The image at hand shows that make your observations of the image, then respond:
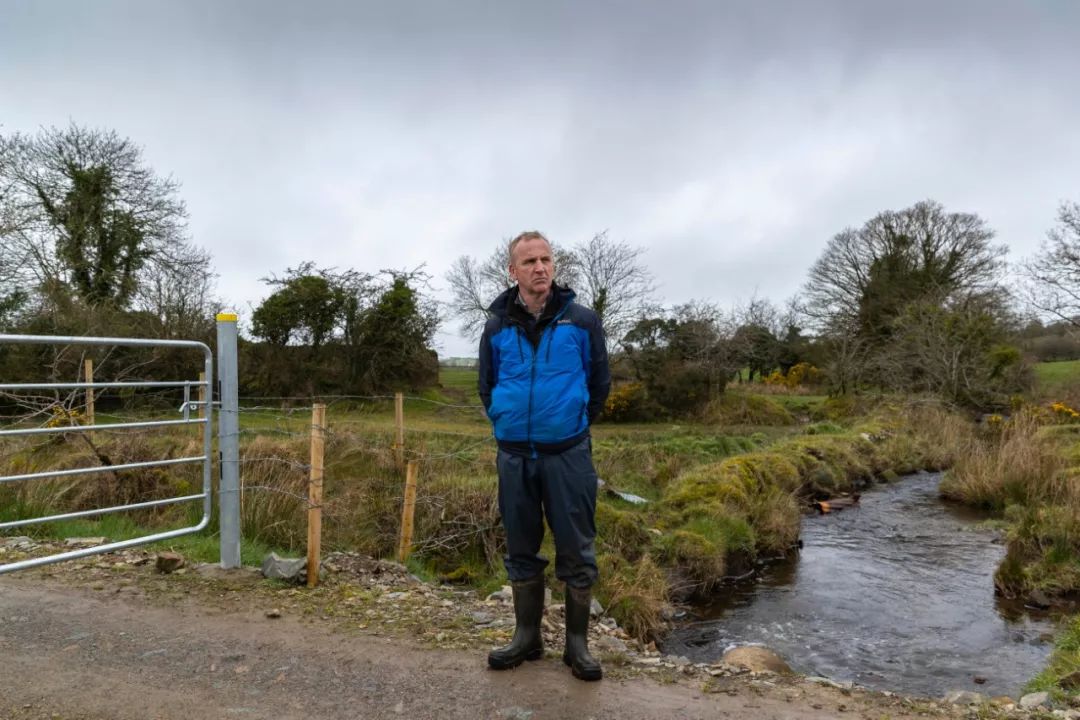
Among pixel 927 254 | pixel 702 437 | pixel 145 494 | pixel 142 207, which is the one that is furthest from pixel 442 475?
pixel 927 254

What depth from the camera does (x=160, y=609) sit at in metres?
4.11

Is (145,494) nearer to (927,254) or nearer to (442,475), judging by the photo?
(442,475)

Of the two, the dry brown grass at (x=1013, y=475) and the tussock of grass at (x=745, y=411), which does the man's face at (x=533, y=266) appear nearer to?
the dry brown grass at (x=1013, y=475)

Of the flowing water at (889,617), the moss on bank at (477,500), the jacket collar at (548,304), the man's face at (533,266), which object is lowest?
the flowing water at (889,617)

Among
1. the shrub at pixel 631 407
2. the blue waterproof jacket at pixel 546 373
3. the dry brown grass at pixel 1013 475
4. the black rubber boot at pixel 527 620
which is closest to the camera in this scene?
the blue waterproof jacket at pixel 546 373

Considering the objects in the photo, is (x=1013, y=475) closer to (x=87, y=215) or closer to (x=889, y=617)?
(x=889, y=617)

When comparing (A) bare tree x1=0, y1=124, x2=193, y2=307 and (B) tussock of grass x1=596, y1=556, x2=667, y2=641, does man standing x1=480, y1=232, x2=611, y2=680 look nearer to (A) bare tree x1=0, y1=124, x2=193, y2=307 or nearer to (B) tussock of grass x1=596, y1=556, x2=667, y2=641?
(B) tussock of grass x1=596, y1=556, x2=667, y2=641

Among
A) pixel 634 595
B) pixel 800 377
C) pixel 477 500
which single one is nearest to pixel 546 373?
pixel 634 595

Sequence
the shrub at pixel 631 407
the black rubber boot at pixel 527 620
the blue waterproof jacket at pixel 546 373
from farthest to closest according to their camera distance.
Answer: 1. the shrub at pixel 631 407
2. the black rubber boot at pixel 527 620
3. the blue waterproof jacket at pixel 546 373

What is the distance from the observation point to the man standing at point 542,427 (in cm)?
325

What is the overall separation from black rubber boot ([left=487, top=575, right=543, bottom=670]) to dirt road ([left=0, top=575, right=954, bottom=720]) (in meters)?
0.08

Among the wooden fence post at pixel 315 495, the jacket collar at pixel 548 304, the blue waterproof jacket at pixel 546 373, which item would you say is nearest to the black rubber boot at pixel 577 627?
the blue waterproof jacket at pixel 546 373

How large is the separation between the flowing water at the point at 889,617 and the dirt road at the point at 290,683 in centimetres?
272

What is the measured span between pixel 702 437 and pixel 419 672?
13.5m
